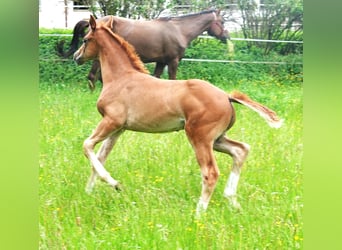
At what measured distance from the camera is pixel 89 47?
332cm

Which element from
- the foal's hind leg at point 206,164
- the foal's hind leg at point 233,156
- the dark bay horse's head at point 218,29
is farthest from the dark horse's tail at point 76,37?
the foal's hind leg at point 233,156

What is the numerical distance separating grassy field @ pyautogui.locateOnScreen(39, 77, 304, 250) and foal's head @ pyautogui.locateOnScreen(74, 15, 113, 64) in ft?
0.43

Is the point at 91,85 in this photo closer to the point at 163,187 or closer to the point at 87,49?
the point at 87,49

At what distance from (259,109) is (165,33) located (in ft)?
1.86

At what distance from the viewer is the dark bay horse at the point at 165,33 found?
326 cm

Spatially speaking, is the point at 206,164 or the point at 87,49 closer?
the point at 206,164

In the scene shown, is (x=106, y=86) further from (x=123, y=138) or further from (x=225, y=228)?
(x=225, y=228)

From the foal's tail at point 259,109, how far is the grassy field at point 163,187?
0.03 meters

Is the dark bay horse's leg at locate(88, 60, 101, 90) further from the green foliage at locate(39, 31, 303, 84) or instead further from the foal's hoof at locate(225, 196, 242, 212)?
the foal's hoof at locate(225, 196, 242, 212)

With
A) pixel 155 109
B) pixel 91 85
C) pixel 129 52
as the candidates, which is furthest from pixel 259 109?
pixel 91 85

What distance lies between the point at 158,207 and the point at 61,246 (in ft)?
1.57

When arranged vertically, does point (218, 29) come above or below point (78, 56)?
above
